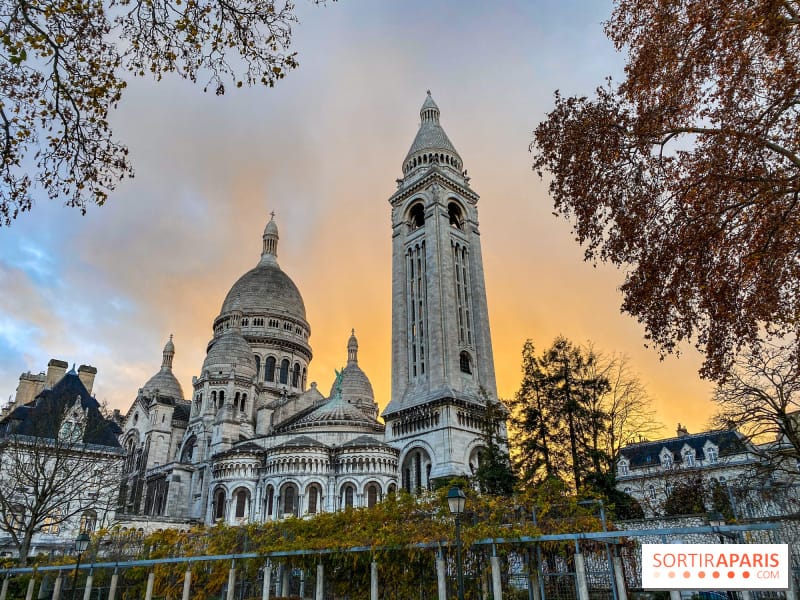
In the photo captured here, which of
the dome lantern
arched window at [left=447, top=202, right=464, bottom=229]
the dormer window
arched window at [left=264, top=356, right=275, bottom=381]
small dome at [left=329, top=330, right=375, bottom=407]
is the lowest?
the dormer window

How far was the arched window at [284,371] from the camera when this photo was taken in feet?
242

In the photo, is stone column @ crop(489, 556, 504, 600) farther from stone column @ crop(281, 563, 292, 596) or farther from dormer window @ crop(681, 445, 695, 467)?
dormer window @ crop(681, 445, 695, 467)

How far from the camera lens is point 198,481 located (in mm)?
54688

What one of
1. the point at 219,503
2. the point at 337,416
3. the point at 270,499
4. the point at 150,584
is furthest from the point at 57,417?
the point at 337,416

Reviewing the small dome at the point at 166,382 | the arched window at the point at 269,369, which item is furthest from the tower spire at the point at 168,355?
the arched window at the point at 269,369

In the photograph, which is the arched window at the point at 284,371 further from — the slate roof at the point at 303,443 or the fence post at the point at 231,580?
the fence post at the point at 231,580

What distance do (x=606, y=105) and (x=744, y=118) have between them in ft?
9.47

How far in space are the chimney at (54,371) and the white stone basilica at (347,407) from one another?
13.3m

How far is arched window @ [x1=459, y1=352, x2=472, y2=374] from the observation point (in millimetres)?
52319

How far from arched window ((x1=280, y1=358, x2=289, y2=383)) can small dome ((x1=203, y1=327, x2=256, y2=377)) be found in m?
7.35

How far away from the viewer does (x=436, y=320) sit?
52062 mm

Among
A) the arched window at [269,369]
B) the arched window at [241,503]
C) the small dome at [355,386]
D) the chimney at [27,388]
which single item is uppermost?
the arched window at [269,369]

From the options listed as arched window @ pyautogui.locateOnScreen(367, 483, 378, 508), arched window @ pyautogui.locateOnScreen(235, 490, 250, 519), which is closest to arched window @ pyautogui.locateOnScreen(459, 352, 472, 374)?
arched window @ pyautogui.locateOnScreen(367, 483, 378, 508)

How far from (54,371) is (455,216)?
41993 millimetres
